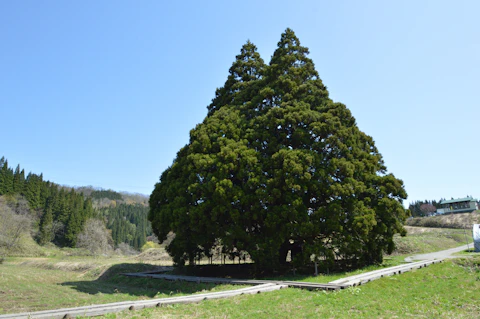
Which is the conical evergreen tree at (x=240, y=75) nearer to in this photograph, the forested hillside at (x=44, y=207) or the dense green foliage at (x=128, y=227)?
the forested hillside at (x=44, y=207)

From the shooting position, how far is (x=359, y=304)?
9.16 m

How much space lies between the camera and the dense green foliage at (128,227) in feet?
248

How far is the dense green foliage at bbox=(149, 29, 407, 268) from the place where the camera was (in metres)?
15.5

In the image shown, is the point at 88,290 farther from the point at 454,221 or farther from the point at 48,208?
the point at 454,221

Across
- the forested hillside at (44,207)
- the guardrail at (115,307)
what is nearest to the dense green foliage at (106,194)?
the forested hillside at (44,207)

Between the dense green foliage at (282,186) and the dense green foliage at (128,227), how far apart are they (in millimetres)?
62453

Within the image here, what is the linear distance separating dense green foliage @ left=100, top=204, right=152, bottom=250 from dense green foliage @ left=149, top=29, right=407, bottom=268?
62.5 metres

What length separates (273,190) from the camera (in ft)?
50.5

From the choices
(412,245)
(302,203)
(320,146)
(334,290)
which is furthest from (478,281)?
(412,245)

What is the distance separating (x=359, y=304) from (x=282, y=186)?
24.1 ft

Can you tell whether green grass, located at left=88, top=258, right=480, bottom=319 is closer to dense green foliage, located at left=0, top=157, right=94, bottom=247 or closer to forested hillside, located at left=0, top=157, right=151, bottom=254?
forested hillside, located at left=0, top=157, right=151, bottom=254

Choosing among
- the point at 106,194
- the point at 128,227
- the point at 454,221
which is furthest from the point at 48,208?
the point at 106,194

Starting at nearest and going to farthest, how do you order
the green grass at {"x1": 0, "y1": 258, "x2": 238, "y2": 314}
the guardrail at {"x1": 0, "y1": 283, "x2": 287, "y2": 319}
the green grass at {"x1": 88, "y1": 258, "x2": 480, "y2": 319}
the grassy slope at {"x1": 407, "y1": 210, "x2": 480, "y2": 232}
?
the guardrail at {"x1": 0, "y1": 283, "x2": 287, "y2": 319} < the green grass at {"x1": 88, "y1": 258, "x2": 480, "y2": 319} < the green grass at {"x1": 0, "y1": 258, "x2": 238, "y2": 314} < the grassy slope at {"x1": 407, "y1": 210, "x2": 480, "y2": 232}

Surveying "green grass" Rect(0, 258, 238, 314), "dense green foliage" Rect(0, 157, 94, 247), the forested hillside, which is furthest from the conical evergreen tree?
"dense green foliage" Rect(0, 157, 94, 247)
